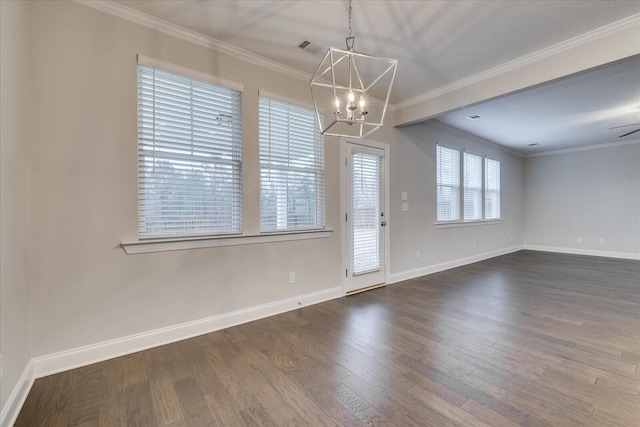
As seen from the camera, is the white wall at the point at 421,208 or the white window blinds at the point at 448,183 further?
the white window blinds at the point at 448,183

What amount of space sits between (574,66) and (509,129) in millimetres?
3155

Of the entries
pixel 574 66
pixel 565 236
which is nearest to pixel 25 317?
pixel 574 66

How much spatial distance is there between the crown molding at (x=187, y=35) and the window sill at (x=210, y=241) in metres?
1.91

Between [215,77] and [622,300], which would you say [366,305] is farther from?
[622,300]

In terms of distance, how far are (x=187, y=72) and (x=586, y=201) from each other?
9.51m

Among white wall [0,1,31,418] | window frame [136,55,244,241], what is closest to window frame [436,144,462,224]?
window frame [136,55,244,241]

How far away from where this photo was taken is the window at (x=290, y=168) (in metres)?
3.06

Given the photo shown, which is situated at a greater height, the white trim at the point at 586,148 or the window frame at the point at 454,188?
the white trim at the point at 586,148

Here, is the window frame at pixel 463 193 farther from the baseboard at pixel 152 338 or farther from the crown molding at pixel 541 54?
the baseboard at pixel 152 338

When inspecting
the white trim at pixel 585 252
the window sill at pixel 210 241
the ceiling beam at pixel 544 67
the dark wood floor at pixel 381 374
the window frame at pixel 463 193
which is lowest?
the dark wood floor at pixel 381 374

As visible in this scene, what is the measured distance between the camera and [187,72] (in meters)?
2.56

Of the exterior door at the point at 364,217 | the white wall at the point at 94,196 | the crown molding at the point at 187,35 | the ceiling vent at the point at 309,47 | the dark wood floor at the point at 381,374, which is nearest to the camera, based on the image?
the dark wood floor at the point at 381,374

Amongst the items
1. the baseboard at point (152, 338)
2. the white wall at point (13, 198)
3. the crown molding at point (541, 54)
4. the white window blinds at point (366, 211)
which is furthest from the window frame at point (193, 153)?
the crown molding at point (541, 54)

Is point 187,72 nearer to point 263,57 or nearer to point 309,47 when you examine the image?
point 263,57
